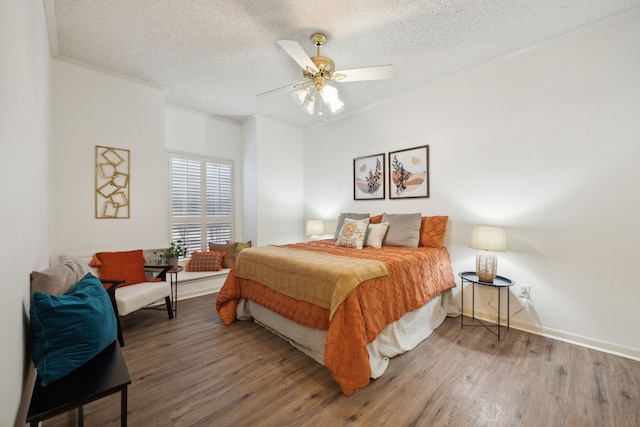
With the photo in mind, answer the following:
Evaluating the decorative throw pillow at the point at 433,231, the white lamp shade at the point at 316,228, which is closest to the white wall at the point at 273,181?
the white lamp shade at the point at 316,228

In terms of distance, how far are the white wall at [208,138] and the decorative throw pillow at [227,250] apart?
1.55 feet

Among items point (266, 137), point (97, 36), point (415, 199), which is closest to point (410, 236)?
point (415, 199)

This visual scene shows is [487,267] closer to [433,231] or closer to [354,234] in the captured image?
[433,231]

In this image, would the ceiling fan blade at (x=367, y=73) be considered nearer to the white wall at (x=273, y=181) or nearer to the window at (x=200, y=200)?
the white wall at (x=273, y=181)

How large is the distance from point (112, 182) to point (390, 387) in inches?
141

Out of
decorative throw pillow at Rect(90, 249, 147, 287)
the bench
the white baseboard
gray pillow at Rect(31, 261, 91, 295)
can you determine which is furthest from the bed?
gray pillow at Rect(31, 261, 91, 295)

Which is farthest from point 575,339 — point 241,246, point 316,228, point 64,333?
point 241,246

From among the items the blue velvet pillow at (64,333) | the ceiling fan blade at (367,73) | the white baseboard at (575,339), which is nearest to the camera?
the blue velvet pillow at (64,333)

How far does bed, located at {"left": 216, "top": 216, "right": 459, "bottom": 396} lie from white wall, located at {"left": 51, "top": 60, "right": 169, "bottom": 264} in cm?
151

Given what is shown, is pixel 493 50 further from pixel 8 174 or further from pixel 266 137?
pixel 8 174


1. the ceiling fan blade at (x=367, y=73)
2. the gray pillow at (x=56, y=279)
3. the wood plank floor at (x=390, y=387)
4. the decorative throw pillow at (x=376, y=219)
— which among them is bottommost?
the wood plank floor at (x=390, y=387)

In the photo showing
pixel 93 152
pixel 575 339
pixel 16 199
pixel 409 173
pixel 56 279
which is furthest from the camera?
pixel 409 173

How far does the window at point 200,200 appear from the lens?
4121mm

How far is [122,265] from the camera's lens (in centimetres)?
277
